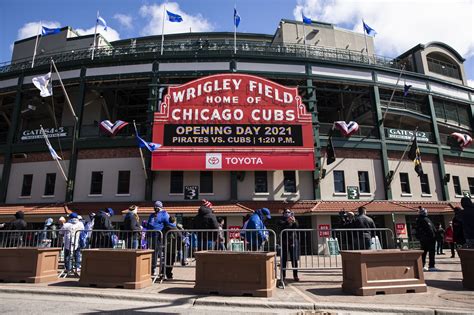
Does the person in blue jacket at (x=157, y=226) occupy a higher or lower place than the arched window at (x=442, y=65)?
lower

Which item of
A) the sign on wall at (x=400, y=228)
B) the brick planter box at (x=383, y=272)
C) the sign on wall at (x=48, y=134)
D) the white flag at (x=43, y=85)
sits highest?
the white flag at (x=43, y=85)

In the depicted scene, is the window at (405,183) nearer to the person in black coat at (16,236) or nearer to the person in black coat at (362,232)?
the person in black coat at (362,232)

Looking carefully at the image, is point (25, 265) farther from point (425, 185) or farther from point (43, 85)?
point (425, 185)

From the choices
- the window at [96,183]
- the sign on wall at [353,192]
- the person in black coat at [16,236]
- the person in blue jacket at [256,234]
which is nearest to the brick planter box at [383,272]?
the person in blue jacket at [256,234]

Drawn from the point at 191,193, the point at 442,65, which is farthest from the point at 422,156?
the point at 191,193

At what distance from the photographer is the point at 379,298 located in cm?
655

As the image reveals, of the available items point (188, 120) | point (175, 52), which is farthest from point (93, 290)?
point (175, 52)

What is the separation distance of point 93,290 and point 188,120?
13.4 meters

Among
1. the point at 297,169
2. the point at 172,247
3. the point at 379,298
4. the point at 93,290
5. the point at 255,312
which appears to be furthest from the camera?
the point at 297,169

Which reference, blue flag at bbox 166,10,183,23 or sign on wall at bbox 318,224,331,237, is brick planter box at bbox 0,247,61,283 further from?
blue flag at bbox 166,10,183,23

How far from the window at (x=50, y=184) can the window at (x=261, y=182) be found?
13.0 metres

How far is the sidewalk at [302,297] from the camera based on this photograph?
5.91 m

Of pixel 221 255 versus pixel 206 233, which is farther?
pixel 206 233

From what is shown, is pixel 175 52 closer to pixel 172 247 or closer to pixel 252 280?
pixel 172 247
